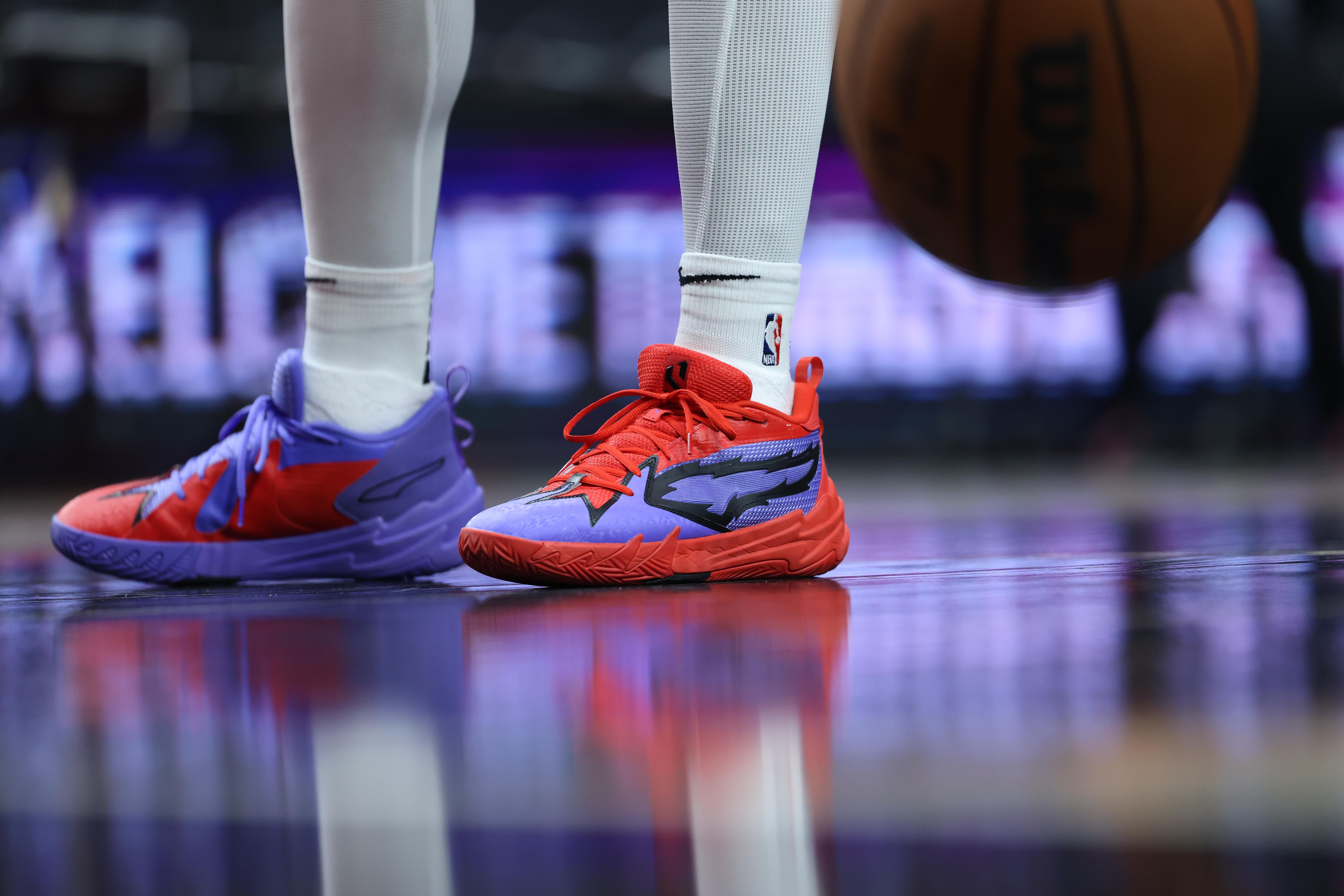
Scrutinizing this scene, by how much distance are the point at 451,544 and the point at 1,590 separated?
389 mm

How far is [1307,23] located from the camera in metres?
4.84

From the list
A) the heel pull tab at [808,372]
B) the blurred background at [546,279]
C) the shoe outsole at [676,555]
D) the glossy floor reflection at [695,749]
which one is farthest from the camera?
the blurred background at [546,279]

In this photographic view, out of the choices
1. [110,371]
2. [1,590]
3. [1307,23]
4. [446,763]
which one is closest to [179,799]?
[446,763]

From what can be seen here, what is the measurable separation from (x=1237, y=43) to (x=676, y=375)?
0.56 meters

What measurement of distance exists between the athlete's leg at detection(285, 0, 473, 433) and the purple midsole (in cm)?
8

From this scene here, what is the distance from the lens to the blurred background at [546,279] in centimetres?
459

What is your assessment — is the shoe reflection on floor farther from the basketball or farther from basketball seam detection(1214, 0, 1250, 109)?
basketball seam detection(1214, 0, 1250, 109)

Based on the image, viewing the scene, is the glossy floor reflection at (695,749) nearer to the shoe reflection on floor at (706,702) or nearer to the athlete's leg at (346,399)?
the shoe reflection on floor at (706,702)

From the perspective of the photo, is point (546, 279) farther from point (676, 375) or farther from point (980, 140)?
point (676, 375)

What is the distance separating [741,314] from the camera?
85 centimetres

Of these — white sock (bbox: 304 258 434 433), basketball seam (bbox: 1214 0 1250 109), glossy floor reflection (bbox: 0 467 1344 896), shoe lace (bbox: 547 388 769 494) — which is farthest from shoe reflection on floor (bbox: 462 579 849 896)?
basketball seam (bbox: 1214 0 1250 109)

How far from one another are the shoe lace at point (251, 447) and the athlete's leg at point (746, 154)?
32 centimetres

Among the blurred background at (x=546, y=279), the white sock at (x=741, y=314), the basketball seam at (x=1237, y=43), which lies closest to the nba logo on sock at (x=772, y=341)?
the white sock at (x=741, y=314)

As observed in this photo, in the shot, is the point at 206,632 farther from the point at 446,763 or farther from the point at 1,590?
the point at 1,590
